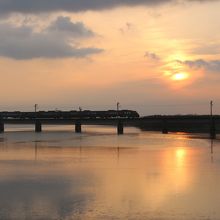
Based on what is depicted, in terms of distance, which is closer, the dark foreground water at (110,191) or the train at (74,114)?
the dark foreground water at (110,191)

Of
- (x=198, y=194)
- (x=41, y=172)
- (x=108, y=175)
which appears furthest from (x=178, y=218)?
(x=41, y=172)

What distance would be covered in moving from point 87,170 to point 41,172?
12.3ft

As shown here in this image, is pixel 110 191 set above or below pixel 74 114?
below

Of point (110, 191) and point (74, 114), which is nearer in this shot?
point (110, 191)

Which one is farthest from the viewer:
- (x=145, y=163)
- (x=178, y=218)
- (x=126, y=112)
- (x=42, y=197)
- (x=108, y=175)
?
(x=126, y=112)

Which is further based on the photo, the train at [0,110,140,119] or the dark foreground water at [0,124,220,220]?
the train at [0,110,140,119]

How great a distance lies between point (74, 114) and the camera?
173m

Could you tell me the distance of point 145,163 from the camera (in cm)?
4825

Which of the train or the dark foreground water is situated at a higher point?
the train

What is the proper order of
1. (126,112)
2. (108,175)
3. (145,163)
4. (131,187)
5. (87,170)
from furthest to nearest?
(126,112) < (145,163) < (87,170) < (108,175) < (131,187)

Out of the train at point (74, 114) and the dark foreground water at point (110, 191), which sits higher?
the train at point (74, 114)

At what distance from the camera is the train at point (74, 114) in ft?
561

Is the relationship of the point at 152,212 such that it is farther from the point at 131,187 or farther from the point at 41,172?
the point at 41,172

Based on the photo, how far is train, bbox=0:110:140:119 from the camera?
171m
